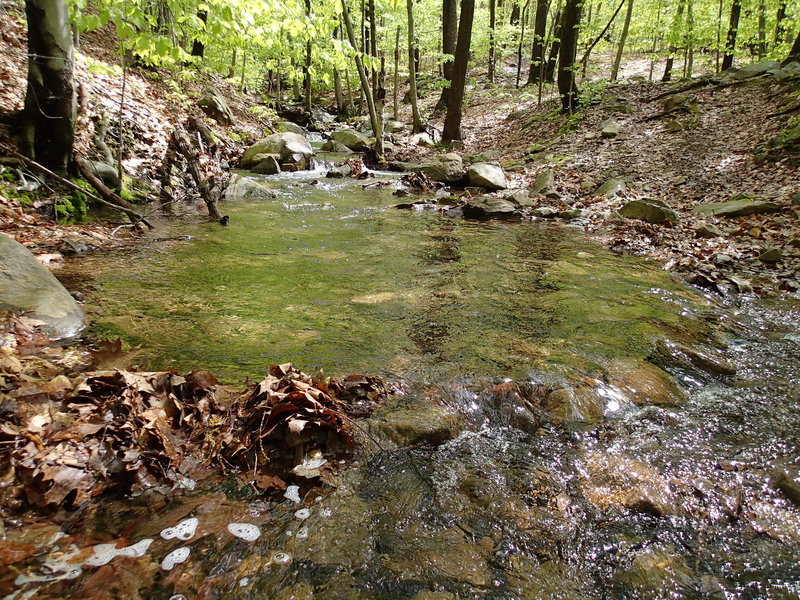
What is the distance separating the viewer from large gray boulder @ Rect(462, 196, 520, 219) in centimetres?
873

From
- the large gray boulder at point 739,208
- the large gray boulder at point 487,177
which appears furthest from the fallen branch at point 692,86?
the large gray boulder at point 739,208

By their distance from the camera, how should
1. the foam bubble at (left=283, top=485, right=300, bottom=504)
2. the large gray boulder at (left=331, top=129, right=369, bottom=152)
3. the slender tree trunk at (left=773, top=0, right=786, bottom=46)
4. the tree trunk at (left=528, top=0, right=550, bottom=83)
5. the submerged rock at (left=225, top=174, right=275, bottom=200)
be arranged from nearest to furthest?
the foam bubble at (left=283, top=485, right=300, bottom=504) < the submerged rock at (left=225, top=174, right=275, bottom=200) < the large gray boulder at (left=331, top=129, right=369, bottom=152) < the slender tree trunk at (left=773, top=0, right=786, bottom=46) < the tree trunk at (left=528, top=0, right=550, bottom=83)

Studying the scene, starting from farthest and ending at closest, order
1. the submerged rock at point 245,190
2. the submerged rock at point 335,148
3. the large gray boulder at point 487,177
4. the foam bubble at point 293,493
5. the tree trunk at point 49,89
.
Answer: the submerged rock at point 335,148 < the large gray boulder at point 487,177 < the submerged rock at point 245,190 < the tree trunk at point 49,89 < the foam bubble at point 293,493

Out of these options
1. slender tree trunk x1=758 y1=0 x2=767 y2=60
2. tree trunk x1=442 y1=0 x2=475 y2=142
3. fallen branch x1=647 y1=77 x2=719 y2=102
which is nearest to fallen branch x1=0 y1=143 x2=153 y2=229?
tree trunk x1=442 y1=0 x2=475 y2=142

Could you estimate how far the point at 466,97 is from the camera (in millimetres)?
24609

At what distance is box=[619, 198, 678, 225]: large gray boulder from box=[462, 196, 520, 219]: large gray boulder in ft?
6.78

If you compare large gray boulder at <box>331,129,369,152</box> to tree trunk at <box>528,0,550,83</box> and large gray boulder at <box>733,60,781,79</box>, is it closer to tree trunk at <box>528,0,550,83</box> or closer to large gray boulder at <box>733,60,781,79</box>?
tree trunk at <box>528,0,550,83</box>

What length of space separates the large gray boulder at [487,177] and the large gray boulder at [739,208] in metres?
4.40

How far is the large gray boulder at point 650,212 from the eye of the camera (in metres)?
7.84

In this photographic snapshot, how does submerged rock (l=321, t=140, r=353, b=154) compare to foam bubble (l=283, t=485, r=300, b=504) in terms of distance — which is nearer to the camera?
foam bubble (l=283, t=485, r=300, b=504)

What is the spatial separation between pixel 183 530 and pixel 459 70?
15.6 m

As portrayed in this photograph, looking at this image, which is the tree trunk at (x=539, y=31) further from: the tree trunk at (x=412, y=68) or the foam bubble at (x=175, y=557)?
the foam bubble at (x=175, y=557)

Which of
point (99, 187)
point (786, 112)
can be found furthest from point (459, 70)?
point (99, 187)

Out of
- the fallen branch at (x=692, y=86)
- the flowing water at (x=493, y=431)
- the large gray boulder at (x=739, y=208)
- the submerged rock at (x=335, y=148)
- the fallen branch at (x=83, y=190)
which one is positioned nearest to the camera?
the flowing water at (x=493, y=431)
